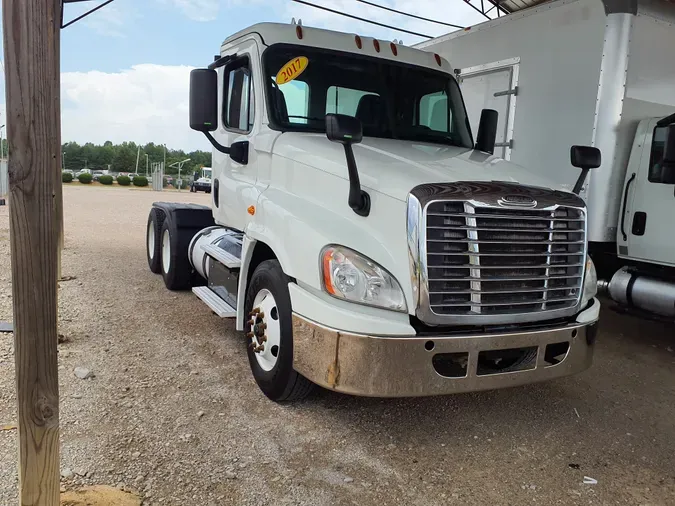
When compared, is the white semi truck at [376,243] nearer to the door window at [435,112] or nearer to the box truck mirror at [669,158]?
the door window at [435,112]

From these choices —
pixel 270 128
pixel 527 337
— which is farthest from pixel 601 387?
pixel 270 128

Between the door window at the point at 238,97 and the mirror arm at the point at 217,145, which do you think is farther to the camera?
the mirror arm at the point at 217,145

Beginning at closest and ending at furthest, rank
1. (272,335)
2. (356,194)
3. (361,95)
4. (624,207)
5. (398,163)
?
1. (356,194)
2. (398,163)
3. (272,335)
4. (361,95)
5. (624,207)

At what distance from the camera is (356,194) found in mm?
3303

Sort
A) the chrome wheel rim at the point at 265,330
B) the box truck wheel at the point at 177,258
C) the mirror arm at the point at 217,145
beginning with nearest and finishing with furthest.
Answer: the chrome wheel rim at the point at 265,330, the mirror arm at the point at 217,145, the box truck wheel at the point at 177,258

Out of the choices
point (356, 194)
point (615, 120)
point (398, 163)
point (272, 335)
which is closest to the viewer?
point (356, 194)

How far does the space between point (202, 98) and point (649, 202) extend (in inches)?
161

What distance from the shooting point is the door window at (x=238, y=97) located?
457 cm

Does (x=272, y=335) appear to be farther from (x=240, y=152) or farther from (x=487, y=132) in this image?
(x=487, y=132)

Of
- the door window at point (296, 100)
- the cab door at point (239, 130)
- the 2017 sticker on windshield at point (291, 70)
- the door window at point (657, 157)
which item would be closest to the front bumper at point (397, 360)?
the cab door at point (239, 130)

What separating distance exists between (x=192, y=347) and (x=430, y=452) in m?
2.40

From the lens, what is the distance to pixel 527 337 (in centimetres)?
327

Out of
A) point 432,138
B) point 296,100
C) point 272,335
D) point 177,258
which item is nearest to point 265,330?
point 272,335

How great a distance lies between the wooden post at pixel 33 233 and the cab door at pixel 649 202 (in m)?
4.95
